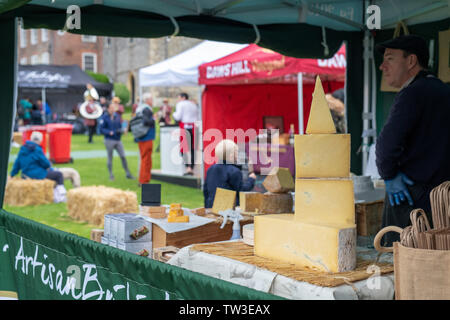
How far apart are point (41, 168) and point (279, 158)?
12.8 ft

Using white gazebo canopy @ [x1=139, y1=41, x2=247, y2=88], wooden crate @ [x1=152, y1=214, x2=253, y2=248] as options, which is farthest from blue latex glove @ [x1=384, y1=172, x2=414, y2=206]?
white gazebo canopy @ [x1=139, y1=41, x2=247, y2=88]

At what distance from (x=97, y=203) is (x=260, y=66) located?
3190mm

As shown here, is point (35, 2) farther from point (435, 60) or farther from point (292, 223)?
point (435, 60)

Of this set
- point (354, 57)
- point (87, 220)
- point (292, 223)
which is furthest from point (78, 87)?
point (292, 223)

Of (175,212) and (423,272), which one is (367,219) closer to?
(175,212)

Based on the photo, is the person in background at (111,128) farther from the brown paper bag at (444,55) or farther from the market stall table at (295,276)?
the market stall table at (295,276)

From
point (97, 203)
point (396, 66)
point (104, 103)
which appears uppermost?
point (104, 103)

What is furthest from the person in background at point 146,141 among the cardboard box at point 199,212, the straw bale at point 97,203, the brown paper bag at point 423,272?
the brown paper bag at point 423,272

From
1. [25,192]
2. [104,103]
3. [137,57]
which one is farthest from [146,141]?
[137,57]

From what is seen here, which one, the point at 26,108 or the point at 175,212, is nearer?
the point at 175,212

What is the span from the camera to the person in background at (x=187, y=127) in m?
10.8

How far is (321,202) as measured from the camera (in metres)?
1.95

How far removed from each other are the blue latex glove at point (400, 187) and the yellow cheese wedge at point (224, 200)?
1.07 m

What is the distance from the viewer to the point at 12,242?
3262 mm
